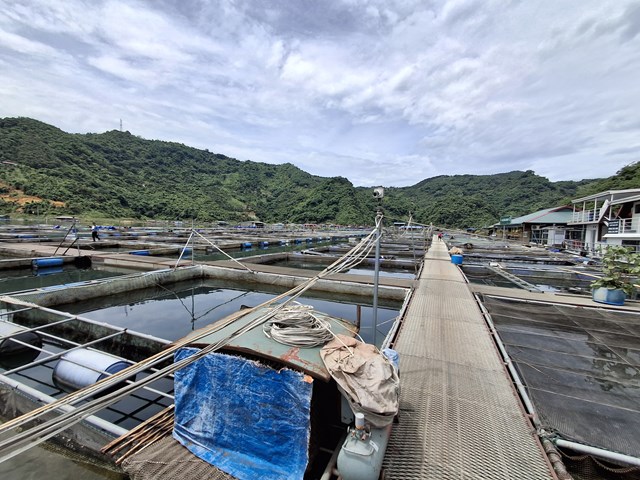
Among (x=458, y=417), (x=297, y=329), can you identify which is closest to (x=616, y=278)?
(x=458, y=417)

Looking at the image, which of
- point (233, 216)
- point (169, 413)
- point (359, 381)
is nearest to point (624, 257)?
point (359, 381)

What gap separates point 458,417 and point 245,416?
233cm

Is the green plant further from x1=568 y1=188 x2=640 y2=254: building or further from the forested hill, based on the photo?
the forested hill

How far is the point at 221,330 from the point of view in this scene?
3223mm

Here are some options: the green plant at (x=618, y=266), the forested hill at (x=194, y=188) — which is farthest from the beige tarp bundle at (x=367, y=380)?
the forested hill at (x=194, y=188)

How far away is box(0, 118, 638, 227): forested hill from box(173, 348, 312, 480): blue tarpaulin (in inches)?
1989

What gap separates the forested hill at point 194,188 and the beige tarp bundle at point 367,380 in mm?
49899

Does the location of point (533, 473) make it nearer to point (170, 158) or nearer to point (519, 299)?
point (519, 299)

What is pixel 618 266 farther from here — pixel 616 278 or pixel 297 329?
pixel 297 329

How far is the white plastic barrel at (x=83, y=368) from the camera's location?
188 inches

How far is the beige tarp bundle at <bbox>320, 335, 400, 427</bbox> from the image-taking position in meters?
2.39

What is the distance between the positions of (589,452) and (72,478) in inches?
220

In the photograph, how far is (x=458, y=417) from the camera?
131 inches

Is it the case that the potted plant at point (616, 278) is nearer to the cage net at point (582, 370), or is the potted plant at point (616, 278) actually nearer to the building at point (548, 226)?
the cage net at point (582, 370)
